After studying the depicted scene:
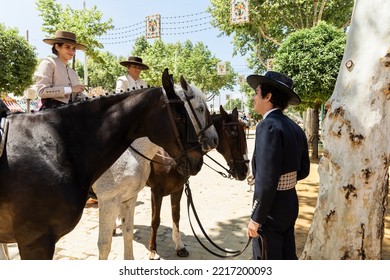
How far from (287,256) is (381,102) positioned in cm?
192

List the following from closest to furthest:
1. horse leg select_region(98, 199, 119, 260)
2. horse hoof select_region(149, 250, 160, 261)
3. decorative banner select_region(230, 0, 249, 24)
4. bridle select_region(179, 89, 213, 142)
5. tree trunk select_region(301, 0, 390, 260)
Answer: bridle select_region(179, 89, 213, 142) < tree trunk select_region(301, 0, 390, 260) < horse leg select_region(98, 199, 119, 260) < horse hoof select_region(149, 250, 160, 261) < decorative banner select_region(230, 0, 249, 24)

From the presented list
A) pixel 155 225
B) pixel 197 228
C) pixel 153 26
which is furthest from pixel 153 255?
pixel 153 26

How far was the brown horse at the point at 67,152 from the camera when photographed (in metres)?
2.08

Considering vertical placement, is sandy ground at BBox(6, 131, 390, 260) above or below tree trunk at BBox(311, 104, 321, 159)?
below

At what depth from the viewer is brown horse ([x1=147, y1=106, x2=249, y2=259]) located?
437 centimetres

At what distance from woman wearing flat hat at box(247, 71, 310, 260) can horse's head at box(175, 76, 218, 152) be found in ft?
1.84

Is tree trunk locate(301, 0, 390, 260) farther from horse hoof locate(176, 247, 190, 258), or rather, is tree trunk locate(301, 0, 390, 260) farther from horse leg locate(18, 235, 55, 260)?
horse leg locate(18, 235, 55, 260)

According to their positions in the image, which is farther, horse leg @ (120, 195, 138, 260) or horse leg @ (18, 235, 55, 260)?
horse leg @ (120, 195, 138, 260)

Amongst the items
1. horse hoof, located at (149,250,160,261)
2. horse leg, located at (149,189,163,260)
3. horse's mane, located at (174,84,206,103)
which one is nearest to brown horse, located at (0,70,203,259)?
horse's mane, located at (174,84,206,103)

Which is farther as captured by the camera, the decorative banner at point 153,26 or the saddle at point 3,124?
the decorative banner at point 153,26

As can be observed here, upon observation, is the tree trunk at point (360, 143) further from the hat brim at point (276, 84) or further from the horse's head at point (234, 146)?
the horse's head at point (234, 146)

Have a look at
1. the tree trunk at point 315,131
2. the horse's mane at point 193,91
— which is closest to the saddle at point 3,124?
the horse's mane at point 193,91

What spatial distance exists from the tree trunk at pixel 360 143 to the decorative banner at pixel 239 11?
43.4 ft

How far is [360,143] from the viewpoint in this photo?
292 cm
